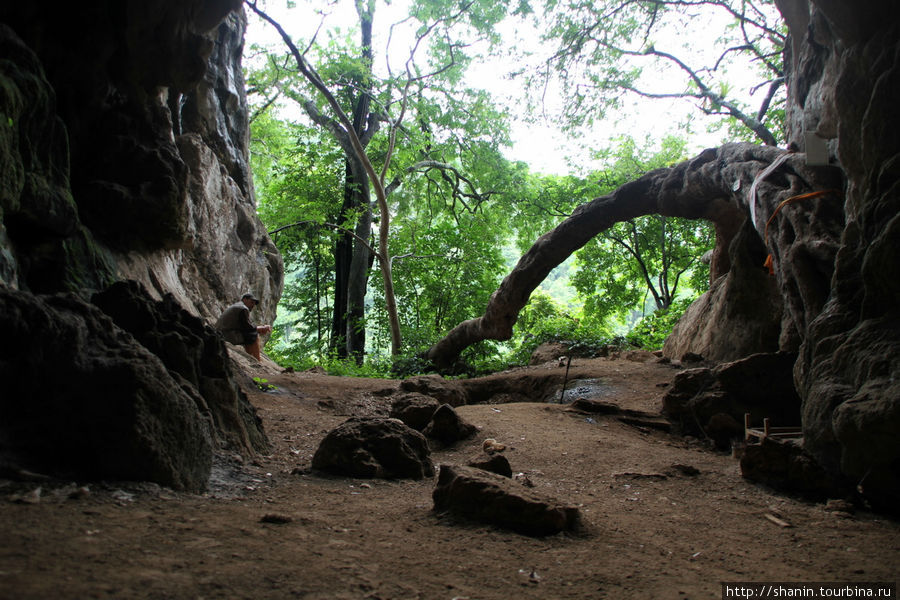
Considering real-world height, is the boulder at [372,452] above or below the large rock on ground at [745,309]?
below

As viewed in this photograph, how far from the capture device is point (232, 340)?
990 centimetres

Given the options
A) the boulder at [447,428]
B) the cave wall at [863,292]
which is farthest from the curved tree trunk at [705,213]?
the boulder at [447,428]

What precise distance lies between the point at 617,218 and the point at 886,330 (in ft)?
22.8

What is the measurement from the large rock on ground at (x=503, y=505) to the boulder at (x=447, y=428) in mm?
2622

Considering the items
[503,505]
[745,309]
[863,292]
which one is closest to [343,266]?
[745,309]

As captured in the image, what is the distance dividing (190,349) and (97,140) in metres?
3.23

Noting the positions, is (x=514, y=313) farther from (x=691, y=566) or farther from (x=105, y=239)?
(x=691, y=566)

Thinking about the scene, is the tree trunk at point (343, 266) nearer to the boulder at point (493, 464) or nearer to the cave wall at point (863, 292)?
the boulder at point (493, 464)

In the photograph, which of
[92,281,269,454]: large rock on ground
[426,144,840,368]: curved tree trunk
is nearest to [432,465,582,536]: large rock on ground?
[92,281,269,454]: large rock on ground

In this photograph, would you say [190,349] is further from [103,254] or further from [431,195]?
[431,195]

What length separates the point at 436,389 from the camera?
8.42m

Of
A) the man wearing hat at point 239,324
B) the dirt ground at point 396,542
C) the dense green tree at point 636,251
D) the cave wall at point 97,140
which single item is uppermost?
the dense green tree at point 636,251

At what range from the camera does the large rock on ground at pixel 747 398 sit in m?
5.98

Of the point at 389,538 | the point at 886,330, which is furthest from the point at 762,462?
the point at 389,538
